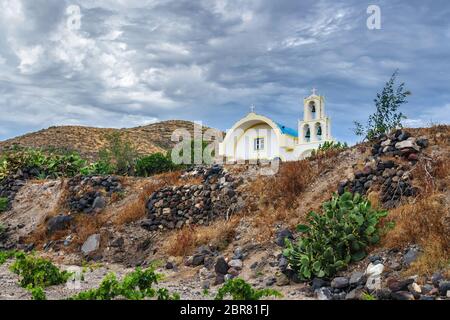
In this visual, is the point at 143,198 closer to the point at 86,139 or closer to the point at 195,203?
the point at 195,203

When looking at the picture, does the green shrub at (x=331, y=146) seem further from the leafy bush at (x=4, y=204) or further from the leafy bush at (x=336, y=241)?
the leafy bush at (x=4, y=204)

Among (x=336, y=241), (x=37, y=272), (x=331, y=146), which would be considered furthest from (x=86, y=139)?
(x=336, y=241)

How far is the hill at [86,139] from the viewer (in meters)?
50.1

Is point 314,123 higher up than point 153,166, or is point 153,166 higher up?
point 314,123

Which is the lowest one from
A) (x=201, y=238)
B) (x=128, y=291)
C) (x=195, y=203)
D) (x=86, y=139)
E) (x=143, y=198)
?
(x=128, y=291)

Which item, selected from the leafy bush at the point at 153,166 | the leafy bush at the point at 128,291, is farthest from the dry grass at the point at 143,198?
the leafy bush at the point at 128,291

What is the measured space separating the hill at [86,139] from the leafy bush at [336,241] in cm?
3997

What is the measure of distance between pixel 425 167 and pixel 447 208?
1.80 m

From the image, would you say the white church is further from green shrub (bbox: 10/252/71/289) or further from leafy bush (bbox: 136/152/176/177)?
green shrub (bbox: 10/252/71/289)

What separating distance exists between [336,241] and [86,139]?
4909cm

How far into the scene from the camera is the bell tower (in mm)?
27203

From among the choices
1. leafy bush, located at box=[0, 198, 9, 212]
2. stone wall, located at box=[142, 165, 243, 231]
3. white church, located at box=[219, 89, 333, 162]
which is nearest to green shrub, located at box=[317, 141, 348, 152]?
stone wall, located at box=[142, 165, 243, 231]

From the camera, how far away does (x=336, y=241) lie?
27.7 feet
